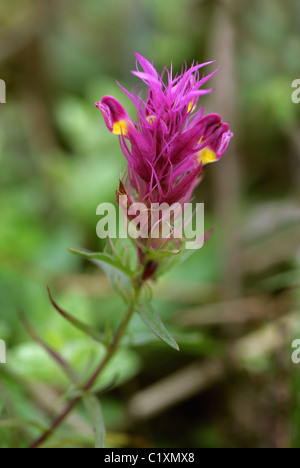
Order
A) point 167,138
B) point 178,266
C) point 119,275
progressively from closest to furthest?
1. point 167,138
2. point 119,275
3. point 178,266

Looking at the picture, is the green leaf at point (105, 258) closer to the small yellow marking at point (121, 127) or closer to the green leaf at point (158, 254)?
the green leaf at point (158, 254)

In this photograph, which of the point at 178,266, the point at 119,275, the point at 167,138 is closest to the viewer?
the point at 167,138

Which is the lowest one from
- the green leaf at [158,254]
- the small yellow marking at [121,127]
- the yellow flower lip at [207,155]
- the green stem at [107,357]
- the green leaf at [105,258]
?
the green stem at [107,357]

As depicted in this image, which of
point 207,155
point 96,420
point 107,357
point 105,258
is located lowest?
point 96,420

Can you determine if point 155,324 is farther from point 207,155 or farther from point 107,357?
point 207,155

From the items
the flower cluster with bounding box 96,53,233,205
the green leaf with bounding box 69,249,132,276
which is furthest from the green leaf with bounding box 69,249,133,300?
the flower cluster with bounding box 96,53,233,205

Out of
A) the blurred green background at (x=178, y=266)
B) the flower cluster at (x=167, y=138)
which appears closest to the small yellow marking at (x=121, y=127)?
the flower cluster at (x=167, y=138)

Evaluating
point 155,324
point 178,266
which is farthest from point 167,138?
point 178,266

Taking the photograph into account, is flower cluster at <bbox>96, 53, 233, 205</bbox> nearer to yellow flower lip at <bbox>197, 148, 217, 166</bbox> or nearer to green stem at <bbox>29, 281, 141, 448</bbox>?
yellow flower lip at <bbox>197, 148, 217, 166</bbox>
